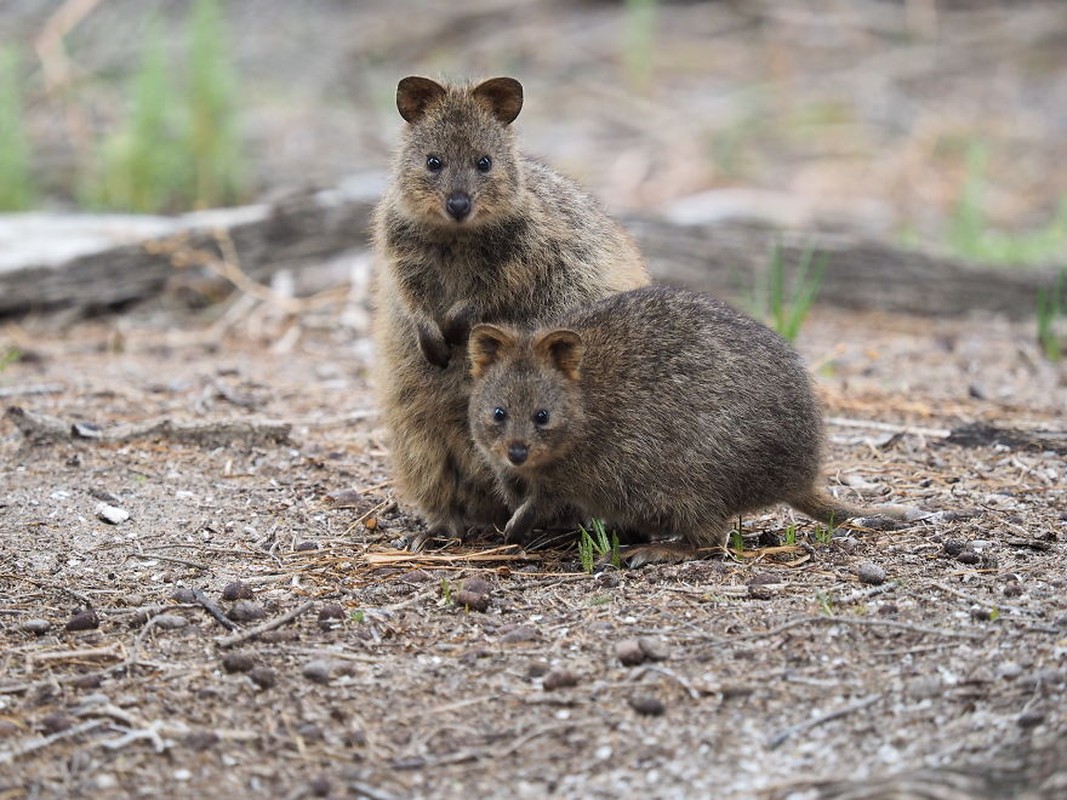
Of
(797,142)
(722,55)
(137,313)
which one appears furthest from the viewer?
(722,55)

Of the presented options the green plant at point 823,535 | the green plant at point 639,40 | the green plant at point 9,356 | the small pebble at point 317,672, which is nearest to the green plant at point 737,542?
the green plant at point 823,535

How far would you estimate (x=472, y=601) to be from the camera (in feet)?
15.7

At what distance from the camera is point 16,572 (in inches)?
199

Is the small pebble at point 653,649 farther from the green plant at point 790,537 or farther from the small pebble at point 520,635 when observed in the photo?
the green plant at point 790,537

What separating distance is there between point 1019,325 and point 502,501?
5.31 meters

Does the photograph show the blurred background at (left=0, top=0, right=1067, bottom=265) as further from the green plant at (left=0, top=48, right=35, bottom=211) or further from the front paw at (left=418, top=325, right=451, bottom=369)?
the front paw at (left=418, top=325, right=451, bottom=369)

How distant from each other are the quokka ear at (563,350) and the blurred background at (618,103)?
5.13 metres

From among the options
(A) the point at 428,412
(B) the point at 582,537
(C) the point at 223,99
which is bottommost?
(B) the point at 582,537

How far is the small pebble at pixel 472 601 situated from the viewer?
477 cm

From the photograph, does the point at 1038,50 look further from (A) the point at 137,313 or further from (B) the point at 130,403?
(B) the point at 130,403

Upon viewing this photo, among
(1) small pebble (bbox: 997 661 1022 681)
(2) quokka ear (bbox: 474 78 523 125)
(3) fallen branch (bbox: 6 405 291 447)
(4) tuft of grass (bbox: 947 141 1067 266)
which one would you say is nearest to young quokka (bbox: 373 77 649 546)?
(2) quokka ear (bbox: 474 78 523 125)

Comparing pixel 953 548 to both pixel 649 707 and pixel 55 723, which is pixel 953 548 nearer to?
pixel 649 707

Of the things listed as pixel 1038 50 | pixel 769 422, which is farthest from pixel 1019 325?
pixel 1038 50

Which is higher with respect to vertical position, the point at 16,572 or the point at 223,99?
the point at 223,99
